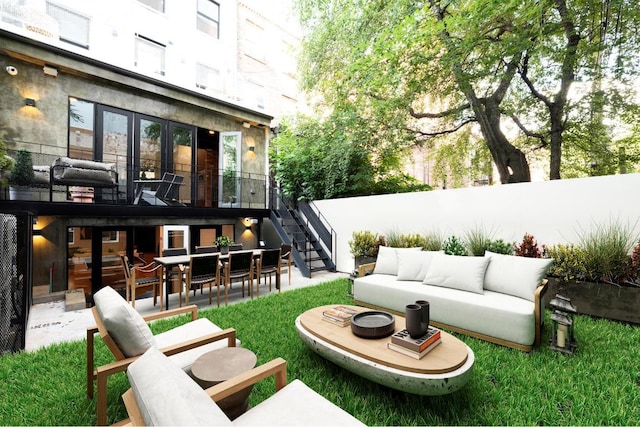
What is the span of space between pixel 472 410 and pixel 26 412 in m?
3.46

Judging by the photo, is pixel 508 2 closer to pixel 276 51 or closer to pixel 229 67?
pixel 229 67

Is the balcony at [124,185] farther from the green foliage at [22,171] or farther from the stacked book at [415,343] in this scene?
the stacked book at [415,343]

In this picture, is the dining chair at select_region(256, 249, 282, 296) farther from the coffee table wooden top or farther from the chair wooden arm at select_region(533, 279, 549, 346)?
the chair wooden arm at select_region(533, 279, 549, 346)

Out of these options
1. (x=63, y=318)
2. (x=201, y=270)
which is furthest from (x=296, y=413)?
(x=63, y=318)

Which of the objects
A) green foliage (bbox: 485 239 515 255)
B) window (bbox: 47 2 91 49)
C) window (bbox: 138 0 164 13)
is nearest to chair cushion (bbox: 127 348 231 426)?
green foliage (bbox: 485 239 515 255)

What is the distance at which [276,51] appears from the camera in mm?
13938

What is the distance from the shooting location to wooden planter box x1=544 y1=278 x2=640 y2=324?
381cm

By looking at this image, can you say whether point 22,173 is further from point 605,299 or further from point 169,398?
point 605,299

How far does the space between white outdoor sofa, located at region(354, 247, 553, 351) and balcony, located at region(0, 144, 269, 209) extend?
18.9 feet

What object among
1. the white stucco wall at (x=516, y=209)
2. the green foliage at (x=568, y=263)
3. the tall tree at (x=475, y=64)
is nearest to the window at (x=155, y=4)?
the tall tree at (x=475, y=64)

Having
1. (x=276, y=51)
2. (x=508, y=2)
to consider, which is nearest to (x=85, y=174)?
(x=508, y=2)

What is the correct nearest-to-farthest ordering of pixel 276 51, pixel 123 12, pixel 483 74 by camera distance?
pixel 483 74
pixel 123 12
pixel 276 51

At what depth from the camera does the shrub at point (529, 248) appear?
490 centimetres

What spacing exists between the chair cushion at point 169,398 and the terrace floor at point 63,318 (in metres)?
3.56
